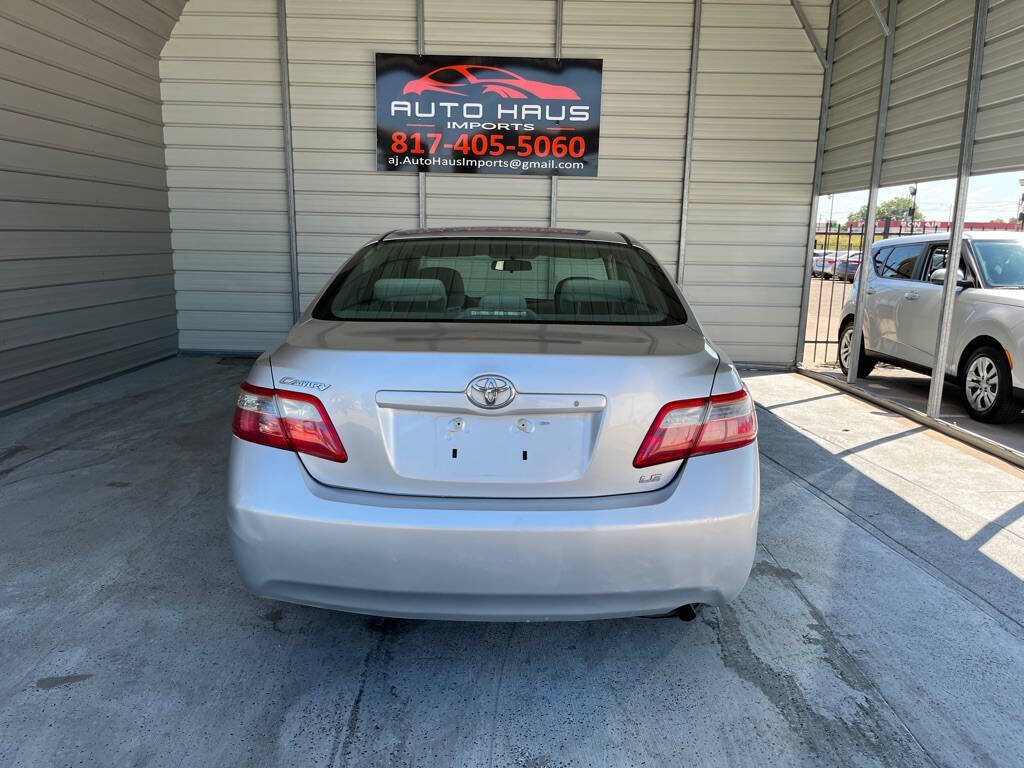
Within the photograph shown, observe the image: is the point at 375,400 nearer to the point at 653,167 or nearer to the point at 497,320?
the point at 497,320

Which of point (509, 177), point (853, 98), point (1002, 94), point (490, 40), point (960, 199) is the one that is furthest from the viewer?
point (509, 177)

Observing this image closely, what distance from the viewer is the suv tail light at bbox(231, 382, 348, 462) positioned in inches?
81.4

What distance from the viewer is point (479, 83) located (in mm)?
8109

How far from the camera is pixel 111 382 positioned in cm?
708

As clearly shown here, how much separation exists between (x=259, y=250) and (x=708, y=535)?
7636mm

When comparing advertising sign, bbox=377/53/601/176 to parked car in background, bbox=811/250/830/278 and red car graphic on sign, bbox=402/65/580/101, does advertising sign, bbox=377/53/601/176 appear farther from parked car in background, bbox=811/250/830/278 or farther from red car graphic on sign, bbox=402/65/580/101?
parked car in background, bbox=811/250/830/278

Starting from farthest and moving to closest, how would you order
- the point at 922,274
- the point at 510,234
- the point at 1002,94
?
1. the point at 922,274
2. the point at 1002,94
3. the point at 510,234

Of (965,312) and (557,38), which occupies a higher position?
(557,38)

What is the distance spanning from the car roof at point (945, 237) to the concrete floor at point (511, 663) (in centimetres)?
301

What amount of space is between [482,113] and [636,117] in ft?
5.76

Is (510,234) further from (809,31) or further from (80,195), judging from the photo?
(809,31)

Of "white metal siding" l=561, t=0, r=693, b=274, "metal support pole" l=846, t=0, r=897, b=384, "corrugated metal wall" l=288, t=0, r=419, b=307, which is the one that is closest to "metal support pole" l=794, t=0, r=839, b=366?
"metal support pole" l=846, t=0, r=897, b=384

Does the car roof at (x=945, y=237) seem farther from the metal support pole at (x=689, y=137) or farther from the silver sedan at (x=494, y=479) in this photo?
the silver sedan at (x=494, y=479)

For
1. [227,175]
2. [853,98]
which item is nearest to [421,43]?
[227,175]
